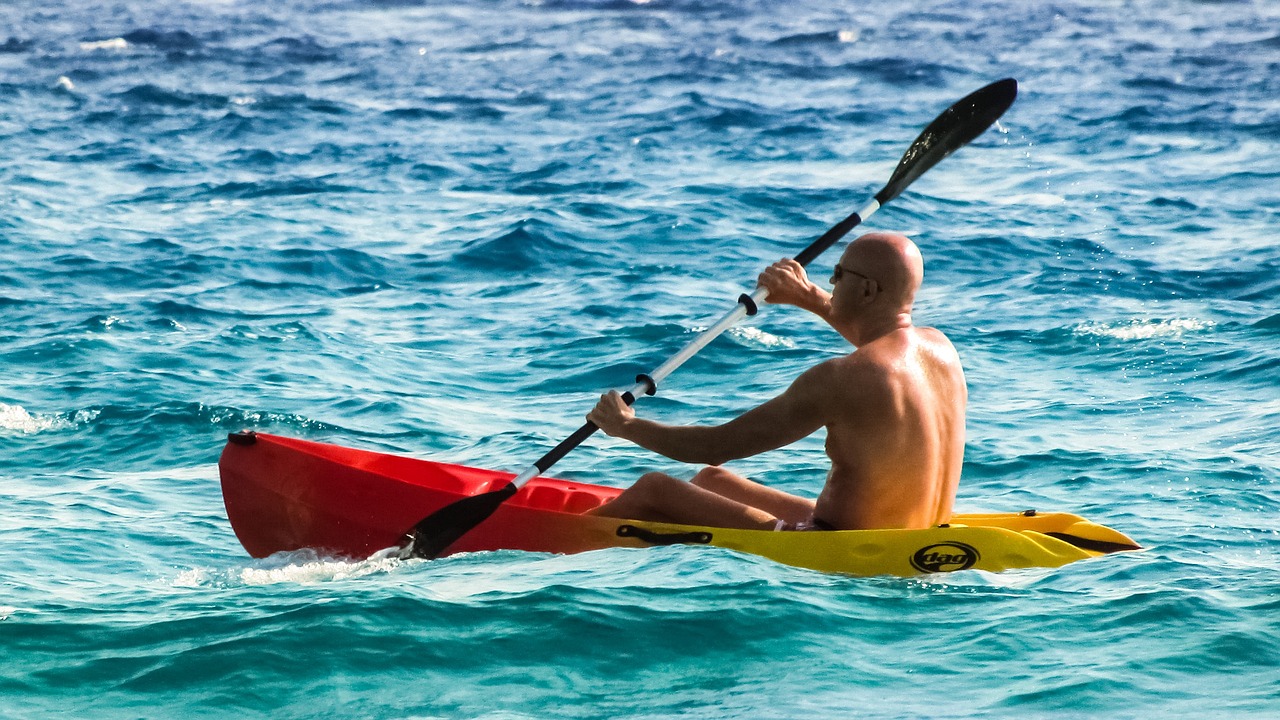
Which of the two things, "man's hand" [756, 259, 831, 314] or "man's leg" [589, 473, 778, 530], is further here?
"man's hand" [756, 259, 831, 314]

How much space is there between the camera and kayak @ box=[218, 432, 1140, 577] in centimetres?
535

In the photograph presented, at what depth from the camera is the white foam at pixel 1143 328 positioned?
1027cm

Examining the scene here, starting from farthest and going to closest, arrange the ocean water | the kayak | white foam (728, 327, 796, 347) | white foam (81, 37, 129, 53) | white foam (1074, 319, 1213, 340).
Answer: white foam (81, 37, 129, 53) → white foam (728, 327, 796, 347) → white foam (1074, 319, 1213, 340) → the kayak → the ocean water

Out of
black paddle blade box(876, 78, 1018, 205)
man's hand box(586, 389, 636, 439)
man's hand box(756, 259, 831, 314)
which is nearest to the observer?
man's hand box(586, 389, 636, 439)

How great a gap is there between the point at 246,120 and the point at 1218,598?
724 inches

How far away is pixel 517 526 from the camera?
20.1ft

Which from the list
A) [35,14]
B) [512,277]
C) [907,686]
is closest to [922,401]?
[907,686]

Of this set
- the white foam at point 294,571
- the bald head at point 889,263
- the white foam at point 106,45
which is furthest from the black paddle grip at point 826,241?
the white foam at point 106,45

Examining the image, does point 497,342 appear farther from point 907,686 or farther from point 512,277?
point 907,686

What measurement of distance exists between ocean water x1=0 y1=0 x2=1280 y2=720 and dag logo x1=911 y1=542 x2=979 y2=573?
0.06 metres

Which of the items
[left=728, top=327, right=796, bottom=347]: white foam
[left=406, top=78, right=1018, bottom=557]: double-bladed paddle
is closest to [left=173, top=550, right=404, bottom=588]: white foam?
[left=406, top=78, right=1018, bottom=557]: double-bladed paddle

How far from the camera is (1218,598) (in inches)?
204

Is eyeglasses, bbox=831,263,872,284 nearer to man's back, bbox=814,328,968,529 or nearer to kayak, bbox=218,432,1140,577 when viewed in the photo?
man's back, bbox=814,328,968,529

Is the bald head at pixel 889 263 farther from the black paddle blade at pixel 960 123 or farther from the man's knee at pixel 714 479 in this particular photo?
the black paddle blade at pixel 960 123
